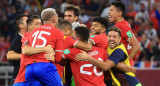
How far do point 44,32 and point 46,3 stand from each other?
10.1 metres

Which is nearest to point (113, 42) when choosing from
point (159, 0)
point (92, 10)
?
point (92, 10)

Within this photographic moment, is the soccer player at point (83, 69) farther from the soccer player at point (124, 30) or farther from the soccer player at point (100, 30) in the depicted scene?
the soccer player at point (124, 30)

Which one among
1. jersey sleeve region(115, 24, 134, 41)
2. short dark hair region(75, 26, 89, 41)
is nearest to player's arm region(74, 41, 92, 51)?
short dark hair region(75, 26, 89, 41)

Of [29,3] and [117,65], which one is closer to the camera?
[117,65]

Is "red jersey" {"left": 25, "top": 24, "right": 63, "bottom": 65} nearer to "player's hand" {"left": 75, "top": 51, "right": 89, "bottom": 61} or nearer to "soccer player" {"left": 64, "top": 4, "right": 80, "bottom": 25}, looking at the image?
"player's hand" {"left": 75, "top": 51, "right": 89, "bottom": 61}

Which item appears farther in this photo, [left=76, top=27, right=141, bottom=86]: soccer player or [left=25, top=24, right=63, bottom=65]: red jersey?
[left=76, top=27, right=141, bottom=86]: soccer player

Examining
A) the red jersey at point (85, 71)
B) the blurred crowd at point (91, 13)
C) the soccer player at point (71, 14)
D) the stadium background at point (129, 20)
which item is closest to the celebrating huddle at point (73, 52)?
the red jersey at point (85, 71)

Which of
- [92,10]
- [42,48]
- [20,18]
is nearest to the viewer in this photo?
[42,48]

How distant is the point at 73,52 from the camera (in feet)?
23.0

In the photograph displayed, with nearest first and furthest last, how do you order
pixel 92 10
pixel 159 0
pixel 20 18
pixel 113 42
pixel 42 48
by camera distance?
pixel 42 48 → pixel 113 42 → pixel 20 18 → pixel 92 10 → pixel 159 0

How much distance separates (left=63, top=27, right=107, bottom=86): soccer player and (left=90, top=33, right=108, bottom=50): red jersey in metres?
0.26

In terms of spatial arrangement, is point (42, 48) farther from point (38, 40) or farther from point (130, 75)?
point (130, 75)

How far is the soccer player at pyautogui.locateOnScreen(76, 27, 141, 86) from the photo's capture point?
6.96m

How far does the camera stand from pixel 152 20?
1655cm
